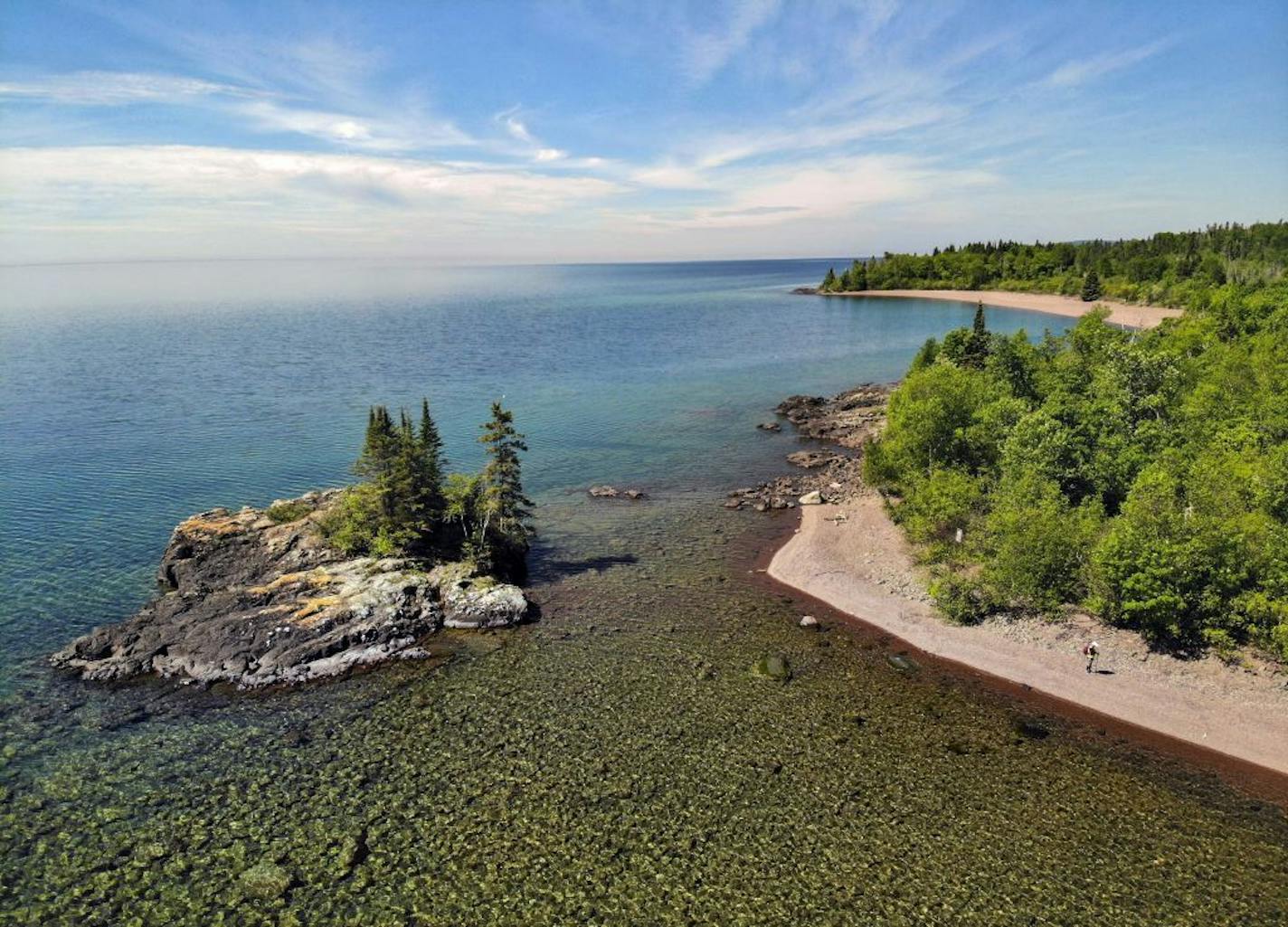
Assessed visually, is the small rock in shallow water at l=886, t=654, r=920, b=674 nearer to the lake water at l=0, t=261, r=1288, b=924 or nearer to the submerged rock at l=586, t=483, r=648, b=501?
the lake water at l=0, t=261, r=1288, b=924

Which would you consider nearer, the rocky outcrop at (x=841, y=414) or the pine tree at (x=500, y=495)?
the pine tree at (x=500, y=495)

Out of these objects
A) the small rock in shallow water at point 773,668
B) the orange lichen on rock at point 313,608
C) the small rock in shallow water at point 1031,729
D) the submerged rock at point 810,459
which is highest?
the orange lichen on rock at point 313,608

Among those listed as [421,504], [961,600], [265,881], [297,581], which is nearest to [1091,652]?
[961,600]

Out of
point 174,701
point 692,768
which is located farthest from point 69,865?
point 692,768

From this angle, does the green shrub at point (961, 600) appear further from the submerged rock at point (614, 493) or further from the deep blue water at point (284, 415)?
the submerged rock at point (614, 493)

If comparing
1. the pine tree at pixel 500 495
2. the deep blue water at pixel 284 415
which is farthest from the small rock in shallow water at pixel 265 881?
the pine tree at pixel 500 495

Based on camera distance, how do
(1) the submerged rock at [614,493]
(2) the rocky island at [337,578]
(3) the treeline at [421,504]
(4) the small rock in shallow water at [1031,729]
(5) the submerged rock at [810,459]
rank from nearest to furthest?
(4) the small rock in shallow water at [1031,729] < (2) the rocky island at [337,578] < (3) the treeline at [421,504] < (1) the submerged rock at [614,493] < (5) the submerged rock at [810,459]

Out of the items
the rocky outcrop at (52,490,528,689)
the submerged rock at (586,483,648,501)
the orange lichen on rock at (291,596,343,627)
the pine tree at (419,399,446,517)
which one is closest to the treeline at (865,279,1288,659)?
the submerged rock at (586,483,648,501)

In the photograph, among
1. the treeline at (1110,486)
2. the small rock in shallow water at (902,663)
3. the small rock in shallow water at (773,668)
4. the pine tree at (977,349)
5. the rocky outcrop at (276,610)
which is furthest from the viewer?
the pine tree at (977,349)

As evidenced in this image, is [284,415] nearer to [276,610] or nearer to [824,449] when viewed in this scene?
[276,610]
